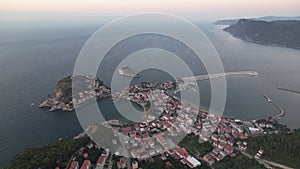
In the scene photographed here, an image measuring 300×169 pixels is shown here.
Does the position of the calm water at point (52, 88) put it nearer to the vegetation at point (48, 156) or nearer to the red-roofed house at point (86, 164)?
the vegetation at point (48, 156)

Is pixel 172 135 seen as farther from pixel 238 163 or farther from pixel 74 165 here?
pixel 74 165

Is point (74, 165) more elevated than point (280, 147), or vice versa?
point (74, 165)

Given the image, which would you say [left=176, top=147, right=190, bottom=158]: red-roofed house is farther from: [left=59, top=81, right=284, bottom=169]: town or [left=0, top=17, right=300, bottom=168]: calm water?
[left=0, top=17, right=300, bottom=168]: calm water

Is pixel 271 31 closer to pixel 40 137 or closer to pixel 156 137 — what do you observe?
pixel 156 137

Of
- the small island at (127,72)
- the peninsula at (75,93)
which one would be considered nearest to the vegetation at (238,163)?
the peninsula at (75,93)

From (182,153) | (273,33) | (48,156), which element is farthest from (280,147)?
(273,33)

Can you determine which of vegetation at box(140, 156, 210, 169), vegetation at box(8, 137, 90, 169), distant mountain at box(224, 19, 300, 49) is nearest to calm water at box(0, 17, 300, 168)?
vegetation at box(8, 137, 90, 169)

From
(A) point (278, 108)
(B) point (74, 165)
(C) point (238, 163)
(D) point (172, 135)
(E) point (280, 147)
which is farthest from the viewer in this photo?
(A) point (278, 108)

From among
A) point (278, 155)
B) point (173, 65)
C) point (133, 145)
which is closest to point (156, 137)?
point (133, 145)
